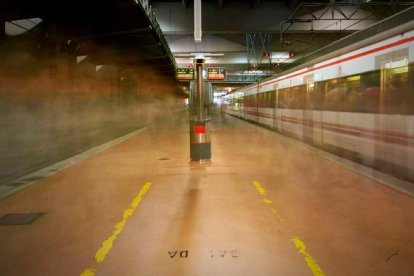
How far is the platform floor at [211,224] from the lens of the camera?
4.73 m

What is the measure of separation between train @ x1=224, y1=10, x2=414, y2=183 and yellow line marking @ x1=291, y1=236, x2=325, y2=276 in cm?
431

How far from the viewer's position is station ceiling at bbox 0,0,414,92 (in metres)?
14.0

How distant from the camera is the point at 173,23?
22.8m

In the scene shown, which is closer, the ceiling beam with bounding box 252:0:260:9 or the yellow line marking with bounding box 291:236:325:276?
the yellow line marking with bounding box 291:236:325:276

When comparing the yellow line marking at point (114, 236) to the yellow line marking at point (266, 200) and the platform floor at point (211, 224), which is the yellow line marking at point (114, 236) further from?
the yellow line marking at point (266, 200)

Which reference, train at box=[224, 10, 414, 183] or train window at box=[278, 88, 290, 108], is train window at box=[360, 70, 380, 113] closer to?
train at box=[224, 10, 414, 183]

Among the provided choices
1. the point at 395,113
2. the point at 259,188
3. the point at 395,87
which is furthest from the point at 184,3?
the point at 259,188

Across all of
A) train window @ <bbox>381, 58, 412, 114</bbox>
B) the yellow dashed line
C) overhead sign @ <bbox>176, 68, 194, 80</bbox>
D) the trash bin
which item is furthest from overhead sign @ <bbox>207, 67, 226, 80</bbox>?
the yellow dashed line

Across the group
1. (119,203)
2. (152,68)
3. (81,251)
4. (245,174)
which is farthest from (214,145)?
(152,68)

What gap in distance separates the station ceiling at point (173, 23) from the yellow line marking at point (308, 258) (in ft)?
28.6

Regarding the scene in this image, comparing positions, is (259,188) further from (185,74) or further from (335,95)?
(185,74)

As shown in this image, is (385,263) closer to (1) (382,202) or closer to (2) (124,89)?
(1) (382,202)

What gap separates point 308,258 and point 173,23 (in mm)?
19744

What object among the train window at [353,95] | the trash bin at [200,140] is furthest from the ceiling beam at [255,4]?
the trash bin at [200,140]
